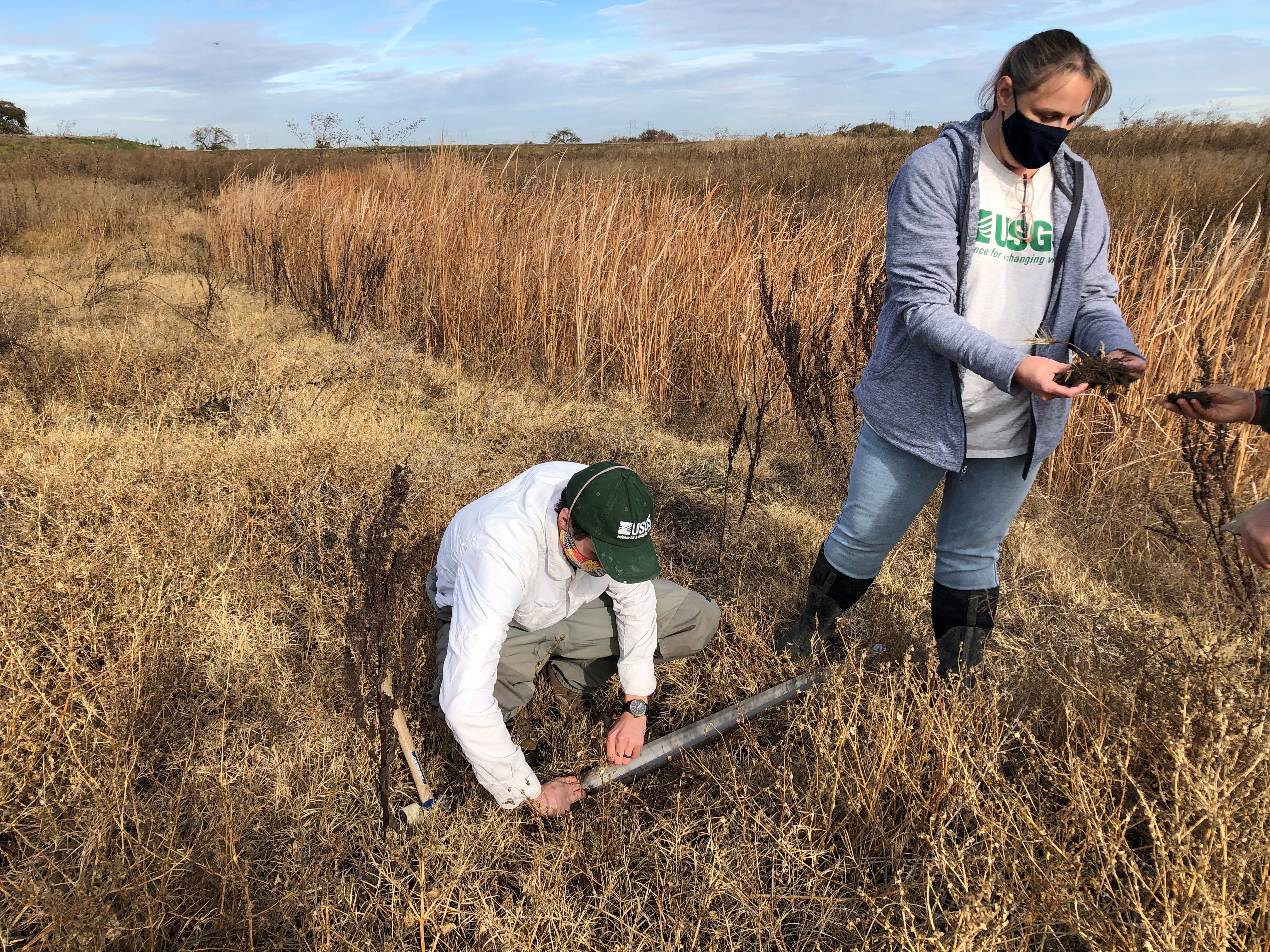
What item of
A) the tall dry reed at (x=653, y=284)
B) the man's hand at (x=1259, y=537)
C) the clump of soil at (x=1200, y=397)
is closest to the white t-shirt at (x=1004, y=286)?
the clump of soil at (x=1200, y=397)

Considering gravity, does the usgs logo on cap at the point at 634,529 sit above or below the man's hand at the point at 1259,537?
below

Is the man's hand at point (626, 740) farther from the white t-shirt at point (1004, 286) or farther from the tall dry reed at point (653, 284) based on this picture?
the tall dry reed at point (653, 284)

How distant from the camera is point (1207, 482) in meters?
2.37

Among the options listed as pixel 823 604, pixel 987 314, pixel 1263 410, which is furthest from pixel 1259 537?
pixel 823 604

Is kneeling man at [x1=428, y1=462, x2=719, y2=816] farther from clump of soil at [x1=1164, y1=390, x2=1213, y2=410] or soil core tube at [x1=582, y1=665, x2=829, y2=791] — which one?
clump of soil at [x1=1164, y1=390, x2=1213, y2=410]

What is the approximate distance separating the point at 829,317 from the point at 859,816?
2686 mm

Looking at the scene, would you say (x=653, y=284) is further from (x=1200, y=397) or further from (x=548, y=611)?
(x=1200, y=397)

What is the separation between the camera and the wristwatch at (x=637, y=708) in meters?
1.99

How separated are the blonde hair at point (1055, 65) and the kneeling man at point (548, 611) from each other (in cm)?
119

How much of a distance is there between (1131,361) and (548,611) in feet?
4.96

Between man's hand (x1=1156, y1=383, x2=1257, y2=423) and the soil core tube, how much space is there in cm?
108

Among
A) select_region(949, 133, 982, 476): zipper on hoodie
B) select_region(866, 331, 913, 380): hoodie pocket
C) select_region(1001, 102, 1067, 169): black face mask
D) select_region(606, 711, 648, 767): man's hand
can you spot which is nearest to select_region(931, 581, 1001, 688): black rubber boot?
select_region(949, 133, 982, 476): zipper on hoodie

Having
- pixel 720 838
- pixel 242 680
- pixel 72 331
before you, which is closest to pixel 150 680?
pixel 242 680

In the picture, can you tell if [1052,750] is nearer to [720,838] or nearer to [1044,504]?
[720,838]
